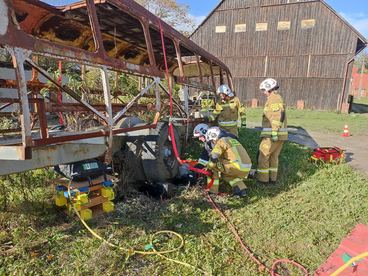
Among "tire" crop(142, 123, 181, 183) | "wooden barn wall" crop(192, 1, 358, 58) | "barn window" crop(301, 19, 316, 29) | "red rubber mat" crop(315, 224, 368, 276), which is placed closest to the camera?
"red rubber mat" crop(315, 224, 368, 276)

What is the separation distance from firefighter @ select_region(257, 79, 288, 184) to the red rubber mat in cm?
189

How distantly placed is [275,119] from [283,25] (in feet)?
61.1

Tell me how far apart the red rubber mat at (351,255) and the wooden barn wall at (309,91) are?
1931 centimetres

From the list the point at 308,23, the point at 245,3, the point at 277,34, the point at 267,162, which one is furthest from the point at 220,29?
the point at 267,162

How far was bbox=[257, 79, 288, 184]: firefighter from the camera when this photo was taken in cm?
525

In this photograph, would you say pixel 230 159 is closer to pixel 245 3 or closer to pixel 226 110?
pixel 226 110

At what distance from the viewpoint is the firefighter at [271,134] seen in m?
5.25

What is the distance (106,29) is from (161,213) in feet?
9.77

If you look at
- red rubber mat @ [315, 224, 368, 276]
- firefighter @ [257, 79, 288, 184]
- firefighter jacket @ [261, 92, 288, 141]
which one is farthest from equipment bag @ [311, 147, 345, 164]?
red rubber mat @ [315, 224, 368, 276]

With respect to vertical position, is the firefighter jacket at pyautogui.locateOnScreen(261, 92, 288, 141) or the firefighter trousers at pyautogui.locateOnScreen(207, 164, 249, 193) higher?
the firefighter jacket at pyautogui.locateOnScreen(261, 92, 288, 141)

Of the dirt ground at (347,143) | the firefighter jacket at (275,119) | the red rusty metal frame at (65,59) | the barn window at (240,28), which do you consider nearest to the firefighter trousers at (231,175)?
the firefighter jacket at (275,119)

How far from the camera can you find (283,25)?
70.0ft

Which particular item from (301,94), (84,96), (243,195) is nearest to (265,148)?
(243,195)

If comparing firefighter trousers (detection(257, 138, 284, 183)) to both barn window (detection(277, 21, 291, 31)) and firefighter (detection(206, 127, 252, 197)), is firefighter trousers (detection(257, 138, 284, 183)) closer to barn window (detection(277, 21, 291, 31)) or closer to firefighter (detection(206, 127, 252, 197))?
firefighter (detection(206, 127, 252, 197))
